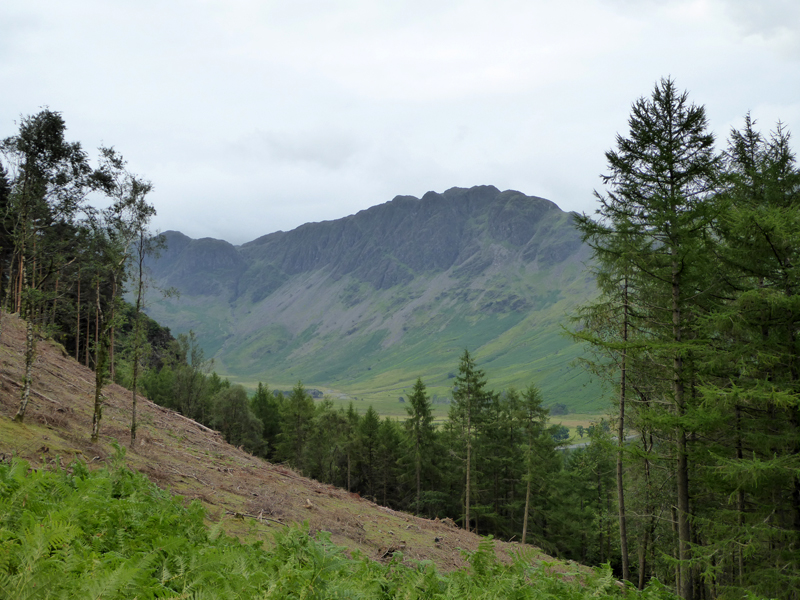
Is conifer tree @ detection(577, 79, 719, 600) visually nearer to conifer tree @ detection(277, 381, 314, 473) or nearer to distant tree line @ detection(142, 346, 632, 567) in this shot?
distant tree line @ detection(142, 346, 632, 567)

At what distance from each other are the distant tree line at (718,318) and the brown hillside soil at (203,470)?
518 centimetres

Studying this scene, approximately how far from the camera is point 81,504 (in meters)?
4.86

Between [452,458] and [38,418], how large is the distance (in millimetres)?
38244

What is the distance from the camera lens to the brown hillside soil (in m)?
10.8

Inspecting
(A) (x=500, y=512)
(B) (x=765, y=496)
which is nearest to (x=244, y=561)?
(B) (x=765, y=496)

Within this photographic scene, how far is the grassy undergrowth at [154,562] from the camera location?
2.78m

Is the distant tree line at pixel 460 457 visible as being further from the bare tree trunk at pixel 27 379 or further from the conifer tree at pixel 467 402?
the bare tree trunk at pixel 27 379

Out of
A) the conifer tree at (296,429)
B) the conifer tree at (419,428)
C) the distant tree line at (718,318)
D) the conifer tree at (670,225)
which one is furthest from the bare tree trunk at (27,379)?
the conifer tree at (296,429)

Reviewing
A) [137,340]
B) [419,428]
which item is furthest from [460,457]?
[137,340]

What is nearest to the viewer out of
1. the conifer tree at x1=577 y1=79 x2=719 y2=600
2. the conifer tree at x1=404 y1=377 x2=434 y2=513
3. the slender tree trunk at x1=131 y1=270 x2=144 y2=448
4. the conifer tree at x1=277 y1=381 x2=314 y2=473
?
the conifer tree at x1=577 y1=79 x2=719 y2=600

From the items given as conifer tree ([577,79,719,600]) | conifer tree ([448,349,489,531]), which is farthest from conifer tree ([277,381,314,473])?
conifer tree ([577,79,719,600])

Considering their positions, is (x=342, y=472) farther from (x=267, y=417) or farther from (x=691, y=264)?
(x=691, y=264)

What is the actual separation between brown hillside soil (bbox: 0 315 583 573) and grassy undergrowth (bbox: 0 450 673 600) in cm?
303

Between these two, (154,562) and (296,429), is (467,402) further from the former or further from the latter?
(154,562)
